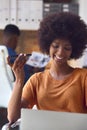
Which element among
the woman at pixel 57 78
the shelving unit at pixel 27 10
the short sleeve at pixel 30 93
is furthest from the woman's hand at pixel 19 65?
the shelving unit at pixel 27 10

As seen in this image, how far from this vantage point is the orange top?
1.54 metres

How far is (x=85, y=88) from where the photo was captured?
156 centimetres

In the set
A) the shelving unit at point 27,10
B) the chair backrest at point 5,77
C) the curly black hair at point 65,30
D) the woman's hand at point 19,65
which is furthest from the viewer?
the shelving unit at point 27,10

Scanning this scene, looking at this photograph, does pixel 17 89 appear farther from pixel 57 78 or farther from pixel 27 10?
pixel 27 10

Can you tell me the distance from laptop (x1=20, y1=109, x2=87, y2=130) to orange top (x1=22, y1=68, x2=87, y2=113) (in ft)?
1.18

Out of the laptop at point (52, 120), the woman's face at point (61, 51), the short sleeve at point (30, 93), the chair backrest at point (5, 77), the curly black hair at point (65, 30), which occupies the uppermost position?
the curly black hair at point (65, 30)

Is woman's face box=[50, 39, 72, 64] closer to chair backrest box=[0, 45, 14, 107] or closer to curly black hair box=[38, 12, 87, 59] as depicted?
curly black hair box=[38, 12, 87, 59]

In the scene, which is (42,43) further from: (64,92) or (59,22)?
(64,92)

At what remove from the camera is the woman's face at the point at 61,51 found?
5.06 ft

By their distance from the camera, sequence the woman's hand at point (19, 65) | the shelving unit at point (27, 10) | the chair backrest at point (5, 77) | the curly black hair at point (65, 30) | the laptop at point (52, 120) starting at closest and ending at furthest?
the laptop at point (52, 120), the woman's hand at point (19, 65), the curly black hair at point (65, 30), the chair backrest at point (5, 77), the shelving unit at point (27, 10)

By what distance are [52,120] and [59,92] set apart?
398 mm

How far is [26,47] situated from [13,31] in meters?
0.54

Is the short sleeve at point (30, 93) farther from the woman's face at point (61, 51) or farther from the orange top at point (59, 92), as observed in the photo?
the woman's face at point (61, 51)

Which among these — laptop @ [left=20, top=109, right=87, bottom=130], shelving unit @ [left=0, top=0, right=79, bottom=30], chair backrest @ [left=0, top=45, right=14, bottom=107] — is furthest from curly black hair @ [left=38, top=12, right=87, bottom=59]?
shelving unit @ [left=0, top=0, right=79, bottom=30]
